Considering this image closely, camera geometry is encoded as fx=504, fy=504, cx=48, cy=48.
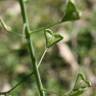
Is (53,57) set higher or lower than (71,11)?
higher

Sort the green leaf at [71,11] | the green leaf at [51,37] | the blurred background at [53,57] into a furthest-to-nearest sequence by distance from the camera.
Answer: the blurred background at [53,57]
the green leaf at [51,37]
the green leaf at [71,11]

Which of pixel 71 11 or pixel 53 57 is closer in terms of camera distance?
pixel 71 11

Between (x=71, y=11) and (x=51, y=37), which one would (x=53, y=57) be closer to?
(x=51, y=37)

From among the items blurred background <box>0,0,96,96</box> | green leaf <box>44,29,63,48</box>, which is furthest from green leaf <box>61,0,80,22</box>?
blurred background <box>0,0,96,96</box>

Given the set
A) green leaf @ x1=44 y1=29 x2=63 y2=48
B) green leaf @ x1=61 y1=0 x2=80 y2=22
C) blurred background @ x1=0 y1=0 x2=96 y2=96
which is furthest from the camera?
blurred background @ x1=0 y1=0 x2=96 y2=96

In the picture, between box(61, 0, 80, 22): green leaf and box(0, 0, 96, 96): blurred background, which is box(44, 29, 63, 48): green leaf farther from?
box(0, 0, 96, 96): blurred background

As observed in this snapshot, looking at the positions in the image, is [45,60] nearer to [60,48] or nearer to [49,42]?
[60,48]

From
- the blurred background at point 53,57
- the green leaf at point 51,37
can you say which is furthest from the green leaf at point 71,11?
the blurred background at point 53,57

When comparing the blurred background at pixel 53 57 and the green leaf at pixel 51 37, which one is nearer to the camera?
the green leaf at pixel 51 37

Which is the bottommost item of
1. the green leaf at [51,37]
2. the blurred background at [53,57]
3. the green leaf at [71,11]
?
the green leaf at [51,37]

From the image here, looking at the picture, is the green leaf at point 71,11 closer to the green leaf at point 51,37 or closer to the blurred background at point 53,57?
the green leaf at point 51,37

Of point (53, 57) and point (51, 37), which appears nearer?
point (51, 37)

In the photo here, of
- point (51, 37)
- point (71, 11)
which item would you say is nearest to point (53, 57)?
point (51, 37)

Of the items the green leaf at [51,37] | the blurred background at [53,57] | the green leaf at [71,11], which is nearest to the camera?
the green leaf at [71,11]
